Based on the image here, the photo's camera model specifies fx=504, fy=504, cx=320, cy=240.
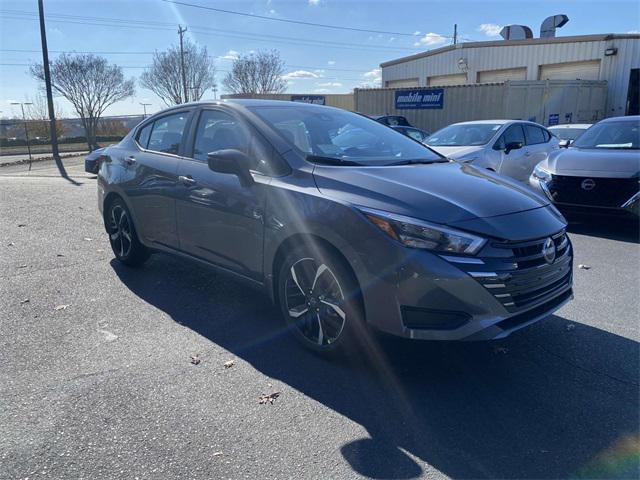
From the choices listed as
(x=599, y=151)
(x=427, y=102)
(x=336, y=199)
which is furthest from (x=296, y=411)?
(x=427, y=102)

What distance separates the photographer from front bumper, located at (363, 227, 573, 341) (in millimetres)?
2795

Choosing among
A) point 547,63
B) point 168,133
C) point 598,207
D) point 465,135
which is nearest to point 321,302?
point 168,133

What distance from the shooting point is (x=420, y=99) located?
67.4 ft

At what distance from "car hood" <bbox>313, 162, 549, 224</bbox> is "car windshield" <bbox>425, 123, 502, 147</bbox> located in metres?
5.95

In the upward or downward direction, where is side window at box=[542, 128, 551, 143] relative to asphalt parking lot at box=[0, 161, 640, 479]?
upward

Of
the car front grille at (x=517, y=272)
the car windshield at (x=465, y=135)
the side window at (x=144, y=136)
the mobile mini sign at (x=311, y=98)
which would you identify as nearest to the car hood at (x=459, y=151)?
the car windshield at (x=465, y=135)

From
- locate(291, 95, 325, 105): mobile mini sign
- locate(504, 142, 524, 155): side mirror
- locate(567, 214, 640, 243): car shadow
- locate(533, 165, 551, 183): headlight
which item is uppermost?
locate(291, 95, 325, 105): mobile mini sign

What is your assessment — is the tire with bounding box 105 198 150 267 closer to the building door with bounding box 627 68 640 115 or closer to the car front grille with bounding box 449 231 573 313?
the car front grille with bounding box 449 231 573 313

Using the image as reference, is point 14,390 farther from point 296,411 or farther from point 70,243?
point 70,243

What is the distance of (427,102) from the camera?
2028cm

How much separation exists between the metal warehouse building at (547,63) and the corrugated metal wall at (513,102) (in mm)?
848

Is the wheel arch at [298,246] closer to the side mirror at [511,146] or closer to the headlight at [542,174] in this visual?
the headlight at [542,174]

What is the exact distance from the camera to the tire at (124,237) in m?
5.24

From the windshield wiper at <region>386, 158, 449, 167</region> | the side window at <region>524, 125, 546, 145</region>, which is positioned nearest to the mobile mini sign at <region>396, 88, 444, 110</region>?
the side window at <region>524, 125, 546, 145</region>
